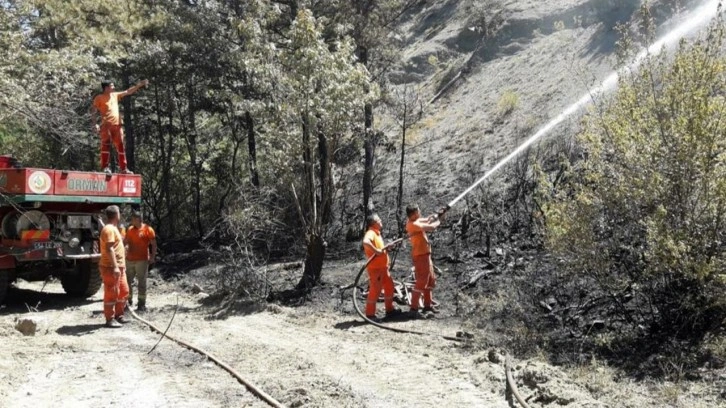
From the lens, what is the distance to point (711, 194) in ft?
21.2

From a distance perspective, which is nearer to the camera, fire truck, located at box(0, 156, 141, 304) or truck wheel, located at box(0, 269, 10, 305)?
fire truck, located at box(0, 156, 141, 304)

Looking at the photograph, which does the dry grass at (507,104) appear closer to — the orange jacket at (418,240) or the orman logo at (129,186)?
the orange jacket at (418,240)

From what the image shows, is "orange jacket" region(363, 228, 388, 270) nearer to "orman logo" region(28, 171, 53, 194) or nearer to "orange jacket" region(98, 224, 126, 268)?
"orange jacket" region(98, 224, 126, 268)

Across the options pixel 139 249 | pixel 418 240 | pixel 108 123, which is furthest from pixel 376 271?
pixel 108 123

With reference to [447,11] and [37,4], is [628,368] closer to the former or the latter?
[37,4]

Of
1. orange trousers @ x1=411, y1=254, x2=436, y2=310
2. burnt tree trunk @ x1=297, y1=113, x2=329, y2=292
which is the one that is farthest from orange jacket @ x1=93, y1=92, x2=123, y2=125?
orange trousers @ x1=411, y1=254, x2=436, y2=310

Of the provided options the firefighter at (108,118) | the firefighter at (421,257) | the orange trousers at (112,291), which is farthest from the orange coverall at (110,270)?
the firefighter at (421,257)

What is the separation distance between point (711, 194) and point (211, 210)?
19495 mm

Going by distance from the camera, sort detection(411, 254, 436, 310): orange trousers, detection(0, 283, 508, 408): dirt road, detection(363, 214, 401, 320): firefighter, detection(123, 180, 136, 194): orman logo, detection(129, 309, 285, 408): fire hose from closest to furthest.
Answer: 1. detection(129, 309, 285, 408): fire hose
2. detection(0, 283, 508, 408): dirt road
3. detection(363, 214, 401, 320): firefighter
4. detection(411, 254, 436, 310): orange trousers
5. detection(123, 180, 136, 194): orman logo

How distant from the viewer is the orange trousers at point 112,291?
9203mm

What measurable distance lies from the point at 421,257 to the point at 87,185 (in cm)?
562

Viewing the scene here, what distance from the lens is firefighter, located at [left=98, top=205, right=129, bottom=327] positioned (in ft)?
30.0

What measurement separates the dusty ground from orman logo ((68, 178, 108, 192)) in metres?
2.07

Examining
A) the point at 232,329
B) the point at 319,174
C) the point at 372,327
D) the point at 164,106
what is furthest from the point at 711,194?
the point at 164,106
